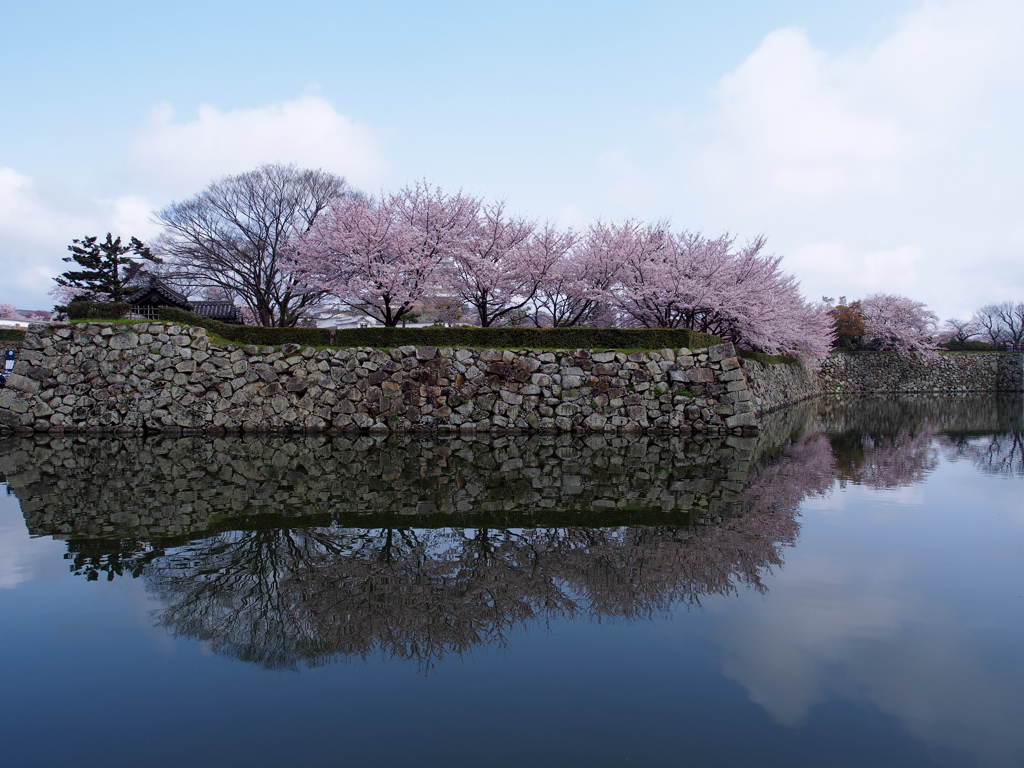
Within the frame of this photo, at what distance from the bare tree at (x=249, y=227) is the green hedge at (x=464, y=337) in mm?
7680

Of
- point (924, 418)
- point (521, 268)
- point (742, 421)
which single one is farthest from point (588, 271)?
point (924, 418)

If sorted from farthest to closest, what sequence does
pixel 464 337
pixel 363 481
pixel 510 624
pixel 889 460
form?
pixel 464 337 → pixel 889 460 → pixel 363 481 → pixel 510 624

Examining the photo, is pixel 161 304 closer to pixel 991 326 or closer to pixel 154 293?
pixel 154 293

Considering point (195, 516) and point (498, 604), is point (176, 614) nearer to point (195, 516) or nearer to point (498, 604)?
point (498, 604)

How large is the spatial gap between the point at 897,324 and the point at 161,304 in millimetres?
38593

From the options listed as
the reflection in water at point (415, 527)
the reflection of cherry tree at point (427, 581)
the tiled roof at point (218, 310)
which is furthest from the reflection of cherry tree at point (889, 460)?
the tiled roof at point (218, 310)

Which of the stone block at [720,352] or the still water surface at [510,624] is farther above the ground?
the stone block at [720,352]

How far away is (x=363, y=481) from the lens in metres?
8.43

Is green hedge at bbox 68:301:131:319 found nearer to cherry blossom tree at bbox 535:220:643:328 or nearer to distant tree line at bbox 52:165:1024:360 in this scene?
distant tree line at bbox 52:165:1024:360

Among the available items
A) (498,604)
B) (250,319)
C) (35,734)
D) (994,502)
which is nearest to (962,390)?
(994,502)

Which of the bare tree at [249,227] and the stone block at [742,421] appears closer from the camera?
the stone block at [742,421]

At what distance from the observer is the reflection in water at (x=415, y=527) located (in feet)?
13.4

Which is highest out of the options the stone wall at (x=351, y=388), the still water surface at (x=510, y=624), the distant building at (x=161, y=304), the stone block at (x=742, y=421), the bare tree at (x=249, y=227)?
the bare tree at (x=249, y=227)

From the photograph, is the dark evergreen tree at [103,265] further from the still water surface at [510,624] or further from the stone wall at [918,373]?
the stone wall at [918,373]
